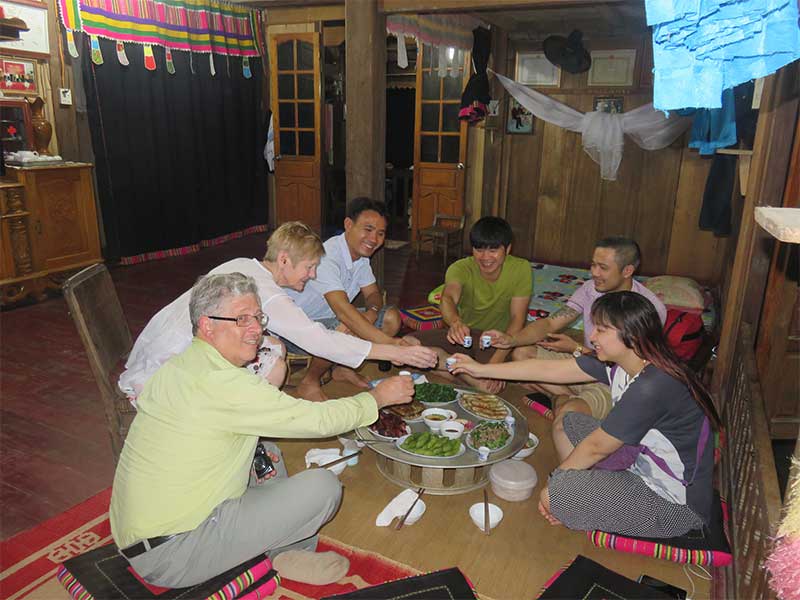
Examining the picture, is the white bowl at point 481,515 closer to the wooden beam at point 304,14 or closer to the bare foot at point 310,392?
the bare foot at point 310,392

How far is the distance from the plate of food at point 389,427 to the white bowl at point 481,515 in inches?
17.2

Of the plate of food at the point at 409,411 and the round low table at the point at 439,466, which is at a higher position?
the plate of food at the point at 409,411

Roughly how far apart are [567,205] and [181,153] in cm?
475

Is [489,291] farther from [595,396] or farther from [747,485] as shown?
[747,485]

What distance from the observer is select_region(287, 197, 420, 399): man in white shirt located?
348 cm

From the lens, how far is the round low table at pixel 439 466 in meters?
2.53

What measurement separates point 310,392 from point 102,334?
122cm

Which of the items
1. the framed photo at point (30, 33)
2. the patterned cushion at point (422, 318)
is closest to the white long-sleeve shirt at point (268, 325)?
the patterned cushion at point (422, 318)

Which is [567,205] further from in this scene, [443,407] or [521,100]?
[443,407]

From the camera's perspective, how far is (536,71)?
7.27 metres

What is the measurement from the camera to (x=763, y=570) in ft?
5.71

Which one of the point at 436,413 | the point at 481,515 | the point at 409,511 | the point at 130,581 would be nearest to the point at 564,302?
the point at 436,413

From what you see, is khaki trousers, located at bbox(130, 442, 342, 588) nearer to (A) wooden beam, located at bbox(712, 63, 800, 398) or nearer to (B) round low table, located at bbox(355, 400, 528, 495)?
(B) round low table, located at bbox(355, 400, 528, 495)

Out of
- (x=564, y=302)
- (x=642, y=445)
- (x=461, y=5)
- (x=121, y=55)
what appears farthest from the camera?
(x=121, y=55)
